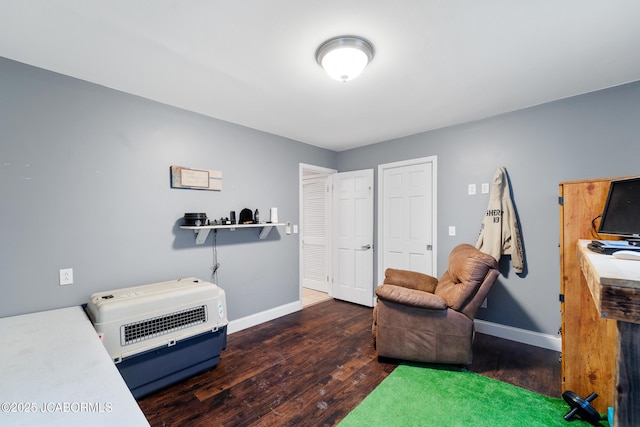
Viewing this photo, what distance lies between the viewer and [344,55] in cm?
178

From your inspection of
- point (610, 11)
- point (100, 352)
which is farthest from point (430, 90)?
point (100, 352)

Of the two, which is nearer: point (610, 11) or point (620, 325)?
point (620, 325)

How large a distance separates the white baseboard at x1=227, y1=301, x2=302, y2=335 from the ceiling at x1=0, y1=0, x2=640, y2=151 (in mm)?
2434

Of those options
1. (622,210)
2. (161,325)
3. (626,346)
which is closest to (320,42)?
(626,346)

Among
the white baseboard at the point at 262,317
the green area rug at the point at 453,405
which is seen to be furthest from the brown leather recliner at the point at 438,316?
the white baseboard at the point at 262,317

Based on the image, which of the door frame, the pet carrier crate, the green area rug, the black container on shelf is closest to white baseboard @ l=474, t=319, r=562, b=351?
the green area rug

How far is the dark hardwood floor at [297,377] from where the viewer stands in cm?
187

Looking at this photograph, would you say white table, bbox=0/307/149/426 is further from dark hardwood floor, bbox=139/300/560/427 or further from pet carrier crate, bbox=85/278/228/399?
dark hardwood floor, bbox=139/300/560/427

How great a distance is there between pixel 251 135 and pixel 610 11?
3.14m

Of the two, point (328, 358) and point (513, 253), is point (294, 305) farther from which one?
point (513, 253)

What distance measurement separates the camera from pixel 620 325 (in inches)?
24.0

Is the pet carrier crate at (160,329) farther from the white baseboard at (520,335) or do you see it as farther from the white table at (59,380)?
the white baseboard at (520,335)

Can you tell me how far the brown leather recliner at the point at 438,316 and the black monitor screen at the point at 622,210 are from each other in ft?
2.54

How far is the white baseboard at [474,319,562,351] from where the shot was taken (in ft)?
8.91
